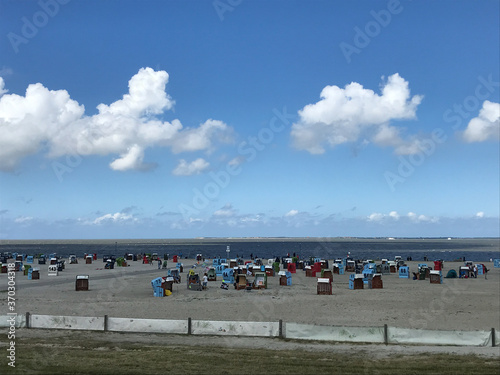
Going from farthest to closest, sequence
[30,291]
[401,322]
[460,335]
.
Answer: [30,291], [401,322], [460,335]

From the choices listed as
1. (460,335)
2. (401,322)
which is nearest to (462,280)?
(401,322)

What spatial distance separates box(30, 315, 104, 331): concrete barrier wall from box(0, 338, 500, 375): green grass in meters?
2.70

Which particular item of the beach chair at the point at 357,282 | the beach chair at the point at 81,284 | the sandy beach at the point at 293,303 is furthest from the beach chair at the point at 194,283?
the beach chair at the point at 357,282

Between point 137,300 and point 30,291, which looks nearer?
point 137,300

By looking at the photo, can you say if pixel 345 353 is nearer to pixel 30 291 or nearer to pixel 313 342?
pixel 313 342

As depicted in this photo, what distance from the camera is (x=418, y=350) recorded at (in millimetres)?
17172

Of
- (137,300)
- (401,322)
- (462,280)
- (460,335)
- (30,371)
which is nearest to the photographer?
(30,371)

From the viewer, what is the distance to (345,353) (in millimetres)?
16719

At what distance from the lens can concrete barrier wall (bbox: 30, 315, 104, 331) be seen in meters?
20.1

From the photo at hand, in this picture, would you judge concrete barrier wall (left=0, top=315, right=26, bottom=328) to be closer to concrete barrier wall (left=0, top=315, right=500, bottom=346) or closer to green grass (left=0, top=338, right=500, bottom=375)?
concrete barrier wall (left=0, top=315, right=500, bottom=346)

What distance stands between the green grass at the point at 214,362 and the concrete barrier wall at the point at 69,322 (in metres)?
2.70

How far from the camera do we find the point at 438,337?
1800 centimetres

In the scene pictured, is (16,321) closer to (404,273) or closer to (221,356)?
(221,356)

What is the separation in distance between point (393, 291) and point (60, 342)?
25541 mm
